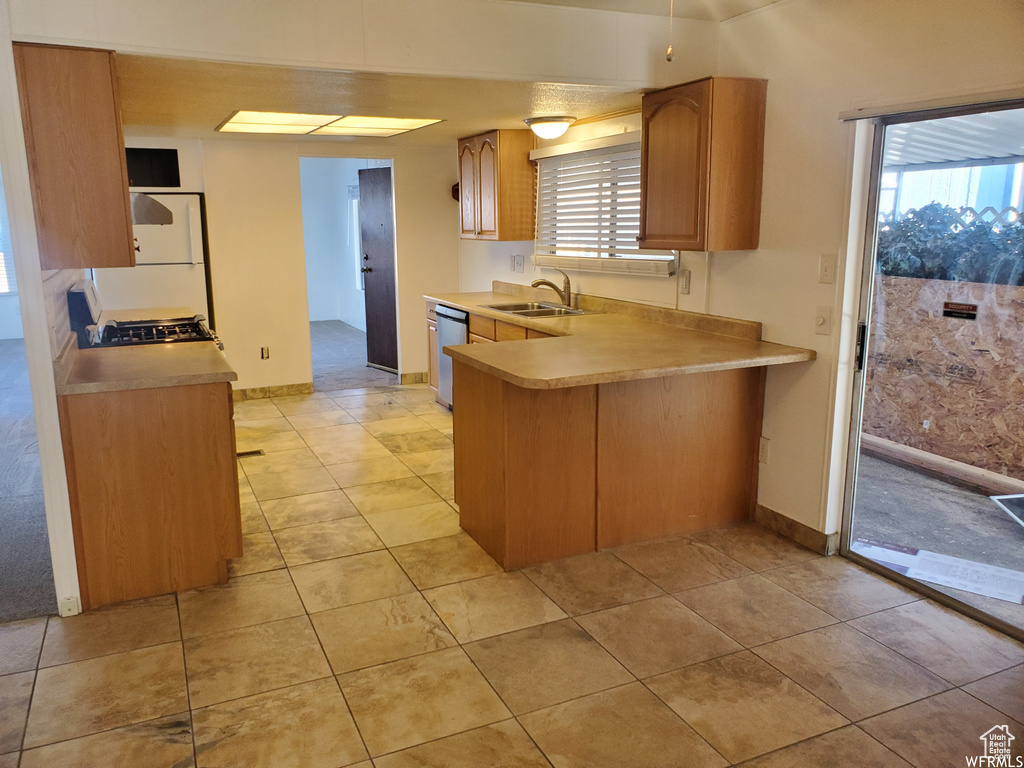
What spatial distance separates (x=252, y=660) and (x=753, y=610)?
180 centimetres

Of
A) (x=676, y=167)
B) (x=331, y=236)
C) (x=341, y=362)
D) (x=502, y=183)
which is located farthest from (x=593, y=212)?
(x=331, y=236)

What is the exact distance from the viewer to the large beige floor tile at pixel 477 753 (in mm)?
2070

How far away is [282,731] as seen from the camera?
2.21 meters

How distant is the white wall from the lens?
9914mm

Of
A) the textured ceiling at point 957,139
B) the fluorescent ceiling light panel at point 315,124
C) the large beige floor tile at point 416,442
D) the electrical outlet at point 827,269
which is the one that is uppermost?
the fluorescent ceiling light panel at point 315,124

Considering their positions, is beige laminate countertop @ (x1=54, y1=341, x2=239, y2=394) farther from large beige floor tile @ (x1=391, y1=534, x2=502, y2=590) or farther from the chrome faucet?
the chrome faucet

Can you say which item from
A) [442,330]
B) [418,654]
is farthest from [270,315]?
[418,654]

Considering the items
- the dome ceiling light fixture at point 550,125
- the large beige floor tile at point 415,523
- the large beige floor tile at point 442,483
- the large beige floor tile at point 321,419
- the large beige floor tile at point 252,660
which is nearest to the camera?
the large beige floor tile at point 252,660

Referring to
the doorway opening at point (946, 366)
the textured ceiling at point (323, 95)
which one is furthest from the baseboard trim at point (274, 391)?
the doorway opening at point (946, 366)

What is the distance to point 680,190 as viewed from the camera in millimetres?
3543

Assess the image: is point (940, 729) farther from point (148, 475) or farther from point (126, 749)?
point (148, 475)

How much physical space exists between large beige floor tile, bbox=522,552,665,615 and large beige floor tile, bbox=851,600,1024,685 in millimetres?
816

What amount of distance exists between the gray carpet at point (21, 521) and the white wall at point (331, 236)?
457 centimetres

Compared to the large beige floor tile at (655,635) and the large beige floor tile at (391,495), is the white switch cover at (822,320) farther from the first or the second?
the large beige floor tile at (391,495)
